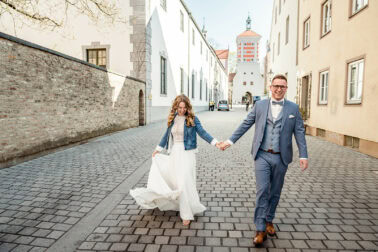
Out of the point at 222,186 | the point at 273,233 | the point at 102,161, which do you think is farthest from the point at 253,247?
the point at 102,161

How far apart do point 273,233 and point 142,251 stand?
153 cm

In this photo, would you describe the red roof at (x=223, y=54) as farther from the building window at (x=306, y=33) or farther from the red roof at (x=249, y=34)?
the building window at (x=306, y=33)

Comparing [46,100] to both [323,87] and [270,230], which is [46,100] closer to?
[270,230]

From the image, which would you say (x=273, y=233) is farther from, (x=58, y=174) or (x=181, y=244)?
(x=58, y=174)

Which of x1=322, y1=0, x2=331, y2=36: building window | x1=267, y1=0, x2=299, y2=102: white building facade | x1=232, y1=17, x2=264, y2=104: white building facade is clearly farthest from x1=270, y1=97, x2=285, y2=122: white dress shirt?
x1=232, y1=17, x2=264, y2=104: white building facade

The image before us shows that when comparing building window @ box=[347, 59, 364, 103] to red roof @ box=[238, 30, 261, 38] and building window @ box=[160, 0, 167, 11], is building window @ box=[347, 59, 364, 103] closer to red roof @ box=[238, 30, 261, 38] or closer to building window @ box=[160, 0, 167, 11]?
building window @ box=[160, 0, 167, 11]

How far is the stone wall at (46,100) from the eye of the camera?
6.57 metres

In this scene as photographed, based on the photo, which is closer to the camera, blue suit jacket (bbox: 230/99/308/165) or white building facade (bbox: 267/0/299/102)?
blue suit jacket (bbox: 230/99/308/165)

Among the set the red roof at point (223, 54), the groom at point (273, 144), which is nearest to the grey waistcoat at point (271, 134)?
the groom at point (273, 144)

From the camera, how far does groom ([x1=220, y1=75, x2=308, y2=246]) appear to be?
316 cm

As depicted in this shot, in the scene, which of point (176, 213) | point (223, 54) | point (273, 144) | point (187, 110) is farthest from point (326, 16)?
point (223, 54)

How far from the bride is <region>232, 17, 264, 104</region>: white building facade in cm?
6901

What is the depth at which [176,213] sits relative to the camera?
13.2 feet

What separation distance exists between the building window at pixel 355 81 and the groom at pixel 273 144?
22.2ft
